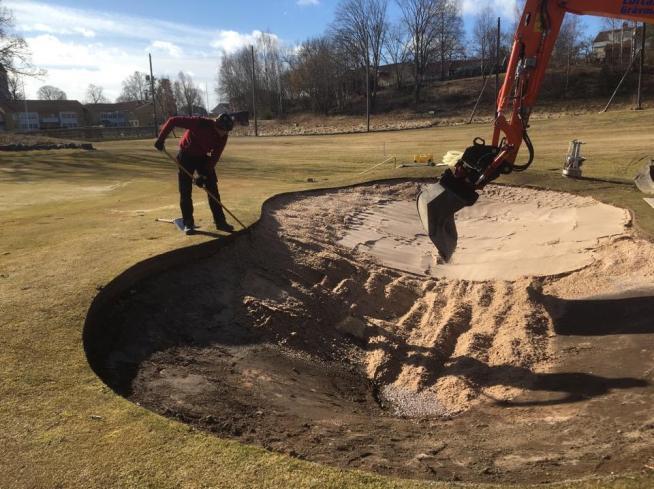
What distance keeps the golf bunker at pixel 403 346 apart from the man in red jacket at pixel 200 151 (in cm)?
91

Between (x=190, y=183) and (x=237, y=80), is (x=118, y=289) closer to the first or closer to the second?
(x=190, y=183)

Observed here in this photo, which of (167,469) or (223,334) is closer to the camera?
(167,469)

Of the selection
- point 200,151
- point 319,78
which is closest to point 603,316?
point 200,151

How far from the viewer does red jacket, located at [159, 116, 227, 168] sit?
8.65 meters

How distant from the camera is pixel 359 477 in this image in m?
3.38

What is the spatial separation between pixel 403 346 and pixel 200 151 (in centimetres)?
462

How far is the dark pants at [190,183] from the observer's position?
29.5 feet

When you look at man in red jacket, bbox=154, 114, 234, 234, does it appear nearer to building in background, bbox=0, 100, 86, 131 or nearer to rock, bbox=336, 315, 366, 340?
rock, bbox=336, 315, 366, 340

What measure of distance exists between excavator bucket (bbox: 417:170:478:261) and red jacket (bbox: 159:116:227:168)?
3644 millimetres

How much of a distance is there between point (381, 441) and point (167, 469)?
5.39 feet

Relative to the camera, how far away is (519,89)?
23.4 ft

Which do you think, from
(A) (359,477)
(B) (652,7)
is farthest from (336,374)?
(B) (652,7)

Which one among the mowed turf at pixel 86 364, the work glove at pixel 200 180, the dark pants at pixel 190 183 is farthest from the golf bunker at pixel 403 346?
the work glove at pixel 200 180

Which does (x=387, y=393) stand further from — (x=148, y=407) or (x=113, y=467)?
(x=113, y=467)
